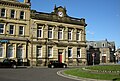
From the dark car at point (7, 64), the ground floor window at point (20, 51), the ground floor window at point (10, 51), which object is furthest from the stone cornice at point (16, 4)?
the dark car at point (7, 64)

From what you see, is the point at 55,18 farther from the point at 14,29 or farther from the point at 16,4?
the point at 14,29

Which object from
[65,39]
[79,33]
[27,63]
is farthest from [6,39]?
[79,33]

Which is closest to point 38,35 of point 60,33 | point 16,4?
point 60,33

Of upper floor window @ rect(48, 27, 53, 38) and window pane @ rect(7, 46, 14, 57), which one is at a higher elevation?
upper floor window @ rect(48, 27, 53, 38)

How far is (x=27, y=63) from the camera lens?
42.4 meters

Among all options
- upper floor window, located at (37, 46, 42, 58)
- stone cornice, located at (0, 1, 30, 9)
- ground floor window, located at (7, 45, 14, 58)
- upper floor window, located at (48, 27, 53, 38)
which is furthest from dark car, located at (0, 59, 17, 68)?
upper floor window, located at (48, 27, 53, 38)

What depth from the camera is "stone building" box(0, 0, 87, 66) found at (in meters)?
41.0

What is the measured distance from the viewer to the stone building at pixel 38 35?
1614 inches

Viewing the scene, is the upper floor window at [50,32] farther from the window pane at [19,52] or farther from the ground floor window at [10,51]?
the ground floor window at [10,51]

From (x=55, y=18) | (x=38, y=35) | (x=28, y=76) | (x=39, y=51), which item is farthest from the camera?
(x=55, y=18)

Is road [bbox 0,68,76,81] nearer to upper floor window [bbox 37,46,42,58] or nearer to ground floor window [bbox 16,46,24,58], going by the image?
ground floor window [bbox 16,46,24,58]

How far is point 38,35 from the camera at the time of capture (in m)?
44.5

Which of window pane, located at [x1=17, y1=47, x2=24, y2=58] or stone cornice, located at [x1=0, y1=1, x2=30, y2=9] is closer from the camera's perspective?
stone cornice, located at [x1=0, y1=1, x2=30, y2=9]

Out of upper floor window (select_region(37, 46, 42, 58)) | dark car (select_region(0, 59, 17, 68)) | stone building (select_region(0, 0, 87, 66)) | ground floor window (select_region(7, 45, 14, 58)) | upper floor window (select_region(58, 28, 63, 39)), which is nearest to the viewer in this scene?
dark car (select_region(0, 59, 17, 68))
